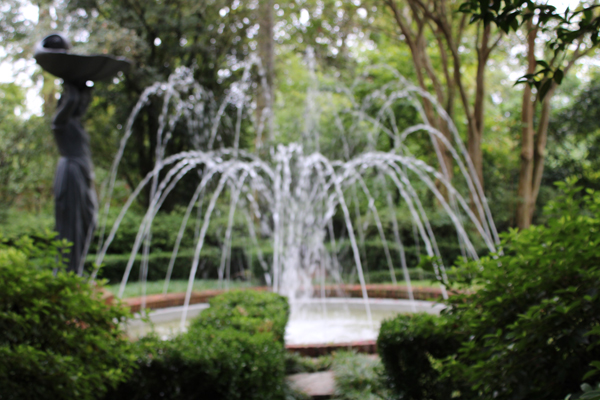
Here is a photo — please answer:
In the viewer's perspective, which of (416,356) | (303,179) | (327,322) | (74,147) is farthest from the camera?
(303,179)

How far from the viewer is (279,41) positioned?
17500mm

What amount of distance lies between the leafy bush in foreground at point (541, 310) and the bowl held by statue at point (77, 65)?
512 centimetres

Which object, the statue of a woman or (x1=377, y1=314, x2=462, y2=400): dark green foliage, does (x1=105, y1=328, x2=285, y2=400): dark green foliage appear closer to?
(x1=377, y1=314, x2=462, y2=400): dark green foliage

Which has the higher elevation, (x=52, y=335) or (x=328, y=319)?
(x=52, y=335)

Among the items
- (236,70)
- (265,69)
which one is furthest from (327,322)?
(236,70)

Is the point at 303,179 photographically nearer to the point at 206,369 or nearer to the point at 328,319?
the point at 328,319

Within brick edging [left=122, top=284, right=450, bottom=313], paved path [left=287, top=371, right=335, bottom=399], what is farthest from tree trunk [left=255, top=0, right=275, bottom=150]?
paved path [left=287, top=371, right=335, bottom=399]

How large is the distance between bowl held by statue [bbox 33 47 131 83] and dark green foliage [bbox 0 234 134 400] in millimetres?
3585

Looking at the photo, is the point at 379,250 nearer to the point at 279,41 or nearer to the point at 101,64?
the point at 101,64

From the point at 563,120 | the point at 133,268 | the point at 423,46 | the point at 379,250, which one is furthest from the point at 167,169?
the point at 563,120

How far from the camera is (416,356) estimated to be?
333 centimetres

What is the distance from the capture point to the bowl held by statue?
18.1ft

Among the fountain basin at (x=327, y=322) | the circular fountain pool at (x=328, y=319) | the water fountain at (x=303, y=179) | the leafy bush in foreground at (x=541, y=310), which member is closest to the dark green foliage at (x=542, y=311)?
the leafy bush in foreground at (x=541, y=310)

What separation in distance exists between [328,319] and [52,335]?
4.17 meters
